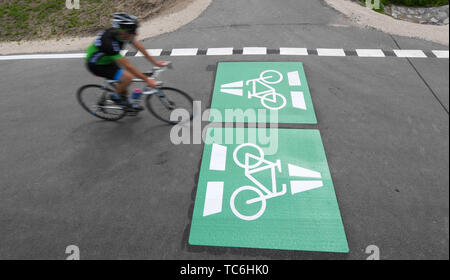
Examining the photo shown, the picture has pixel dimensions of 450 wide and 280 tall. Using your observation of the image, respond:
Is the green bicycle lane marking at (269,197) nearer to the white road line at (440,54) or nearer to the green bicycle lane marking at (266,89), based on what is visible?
the green bicycle lane marking at (266,89)

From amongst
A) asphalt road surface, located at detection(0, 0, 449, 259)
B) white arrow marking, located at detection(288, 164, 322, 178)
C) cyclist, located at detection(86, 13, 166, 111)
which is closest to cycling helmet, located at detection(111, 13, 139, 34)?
cyclist, located at detection(86, 13, 166, 111)

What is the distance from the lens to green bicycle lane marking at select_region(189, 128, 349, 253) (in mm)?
3801

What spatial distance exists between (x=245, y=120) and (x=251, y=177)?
1.53m

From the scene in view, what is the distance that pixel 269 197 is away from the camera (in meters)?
4.27

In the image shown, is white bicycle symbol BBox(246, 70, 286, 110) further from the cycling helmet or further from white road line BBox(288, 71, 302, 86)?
the cycling helmet

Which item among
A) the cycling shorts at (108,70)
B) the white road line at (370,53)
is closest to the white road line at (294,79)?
the white road line at (370,53)

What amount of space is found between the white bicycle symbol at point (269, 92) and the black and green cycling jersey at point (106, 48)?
3.07 metres

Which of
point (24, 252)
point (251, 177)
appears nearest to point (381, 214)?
point (251, 177)

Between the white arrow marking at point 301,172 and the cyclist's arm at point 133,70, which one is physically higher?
the cyclist's arm at point 133,70

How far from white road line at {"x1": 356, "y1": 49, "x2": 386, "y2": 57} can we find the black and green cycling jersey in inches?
254

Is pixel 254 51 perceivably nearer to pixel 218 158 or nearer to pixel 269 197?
pixel 218 158

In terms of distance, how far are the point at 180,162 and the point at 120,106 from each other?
1.81m

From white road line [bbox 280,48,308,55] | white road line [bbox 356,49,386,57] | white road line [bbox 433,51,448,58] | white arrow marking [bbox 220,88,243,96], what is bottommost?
white arrow marking [bbox 220,88,243,96]

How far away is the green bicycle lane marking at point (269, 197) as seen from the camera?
380 cm
